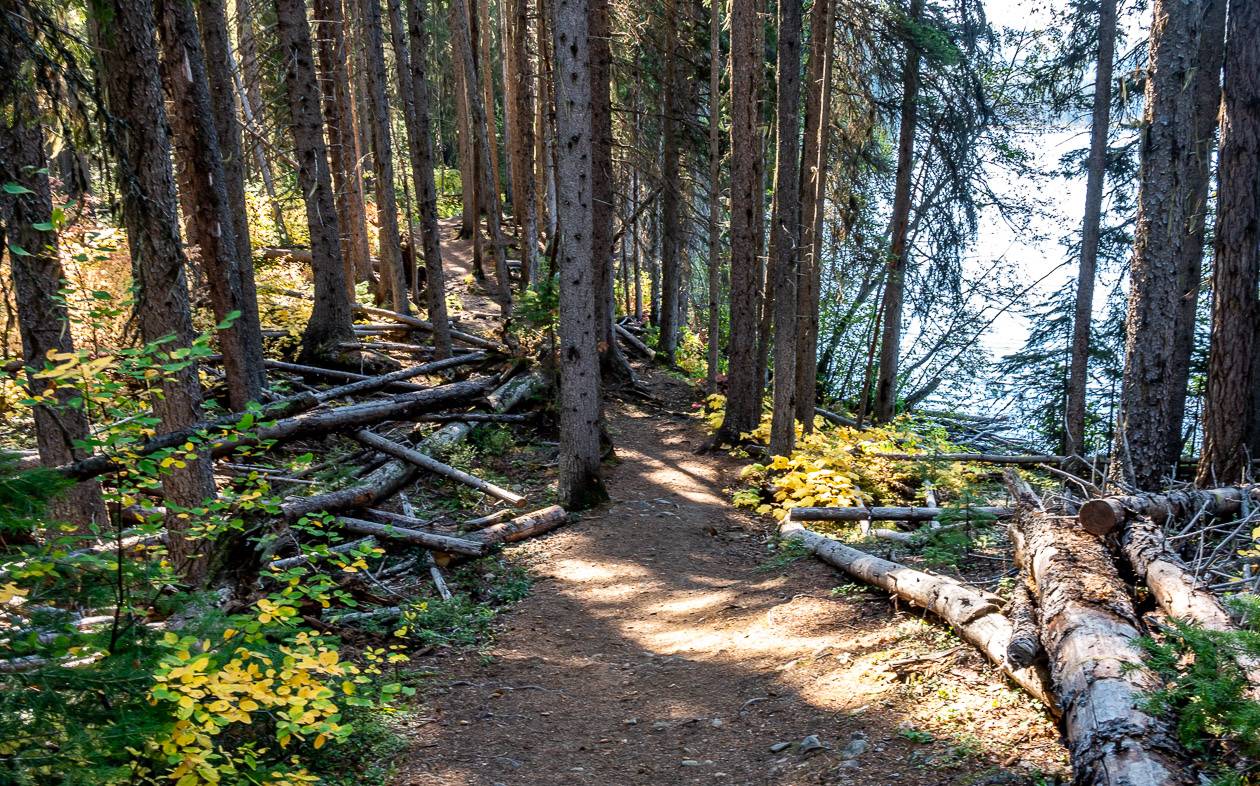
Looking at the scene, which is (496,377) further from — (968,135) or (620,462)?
(968,135)

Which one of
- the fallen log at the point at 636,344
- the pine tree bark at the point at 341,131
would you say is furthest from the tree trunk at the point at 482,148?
the fallen log at the point at 636,344

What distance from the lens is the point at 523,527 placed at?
9.48 metres

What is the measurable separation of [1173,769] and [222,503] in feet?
14.6

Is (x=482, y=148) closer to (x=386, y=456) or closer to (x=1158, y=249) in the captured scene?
(x=386, y=456)

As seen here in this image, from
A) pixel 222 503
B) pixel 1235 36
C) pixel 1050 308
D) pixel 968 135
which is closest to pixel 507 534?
pixel 222 503

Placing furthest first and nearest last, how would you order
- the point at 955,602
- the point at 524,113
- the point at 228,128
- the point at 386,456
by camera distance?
the point at 524,113 → the point at 228,128 → the point at 386,456 → the point at 955,602

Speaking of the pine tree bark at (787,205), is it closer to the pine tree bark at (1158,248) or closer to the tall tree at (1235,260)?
the pine tree bark at (1158,248)

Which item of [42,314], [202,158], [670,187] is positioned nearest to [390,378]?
[202,158]

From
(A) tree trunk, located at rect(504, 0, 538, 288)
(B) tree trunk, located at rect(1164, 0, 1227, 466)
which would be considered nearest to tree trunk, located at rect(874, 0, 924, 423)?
(B) tree trunk, located at rect(1164, 0, 1227, 466)

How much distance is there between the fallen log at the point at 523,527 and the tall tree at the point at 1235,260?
7.39m

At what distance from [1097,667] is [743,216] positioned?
10296mm

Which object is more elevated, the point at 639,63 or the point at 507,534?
the point at 639,63

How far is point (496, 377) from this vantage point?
43.3ft

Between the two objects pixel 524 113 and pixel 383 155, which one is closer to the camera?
pixel 383 155
